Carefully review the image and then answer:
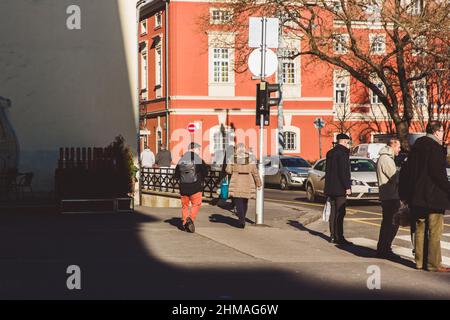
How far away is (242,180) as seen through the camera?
1558cm

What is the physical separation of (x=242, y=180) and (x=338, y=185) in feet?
7.95

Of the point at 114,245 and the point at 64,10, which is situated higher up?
the point at 64,10

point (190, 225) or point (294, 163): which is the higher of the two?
point (294, 163)

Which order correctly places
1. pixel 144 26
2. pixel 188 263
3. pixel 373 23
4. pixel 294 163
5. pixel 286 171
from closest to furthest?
1. pixel 188 263
2. pixel 373 23
3. pixel 286 171
4. pixel 294 163
5. pixel 144 26

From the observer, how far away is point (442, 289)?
9.05 meters

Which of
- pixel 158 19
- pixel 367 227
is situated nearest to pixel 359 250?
pixel 367 227

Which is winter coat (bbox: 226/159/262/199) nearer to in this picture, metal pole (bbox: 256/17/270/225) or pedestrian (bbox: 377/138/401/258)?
metal pole (bbox: 256/17/270/225)

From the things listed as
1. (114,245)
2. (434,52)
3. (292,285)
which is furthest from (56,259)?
(434,52)

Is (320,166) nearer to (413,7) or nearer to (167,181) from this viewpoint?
(167,181)

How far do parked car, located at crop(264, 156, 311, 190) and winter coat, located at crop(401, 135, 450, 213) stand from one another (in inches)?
861

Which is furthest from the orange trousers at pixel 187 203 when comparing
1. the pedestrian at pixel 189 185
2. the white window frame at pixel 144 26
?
the white window frame at pixel 144 26

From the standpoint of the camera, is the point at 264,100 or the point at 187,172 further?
the point at 264,100

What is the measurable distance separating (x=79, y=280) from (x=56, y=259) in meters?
1.95

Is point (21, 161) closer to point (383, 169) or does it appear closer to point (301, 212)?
point (301, 212)
